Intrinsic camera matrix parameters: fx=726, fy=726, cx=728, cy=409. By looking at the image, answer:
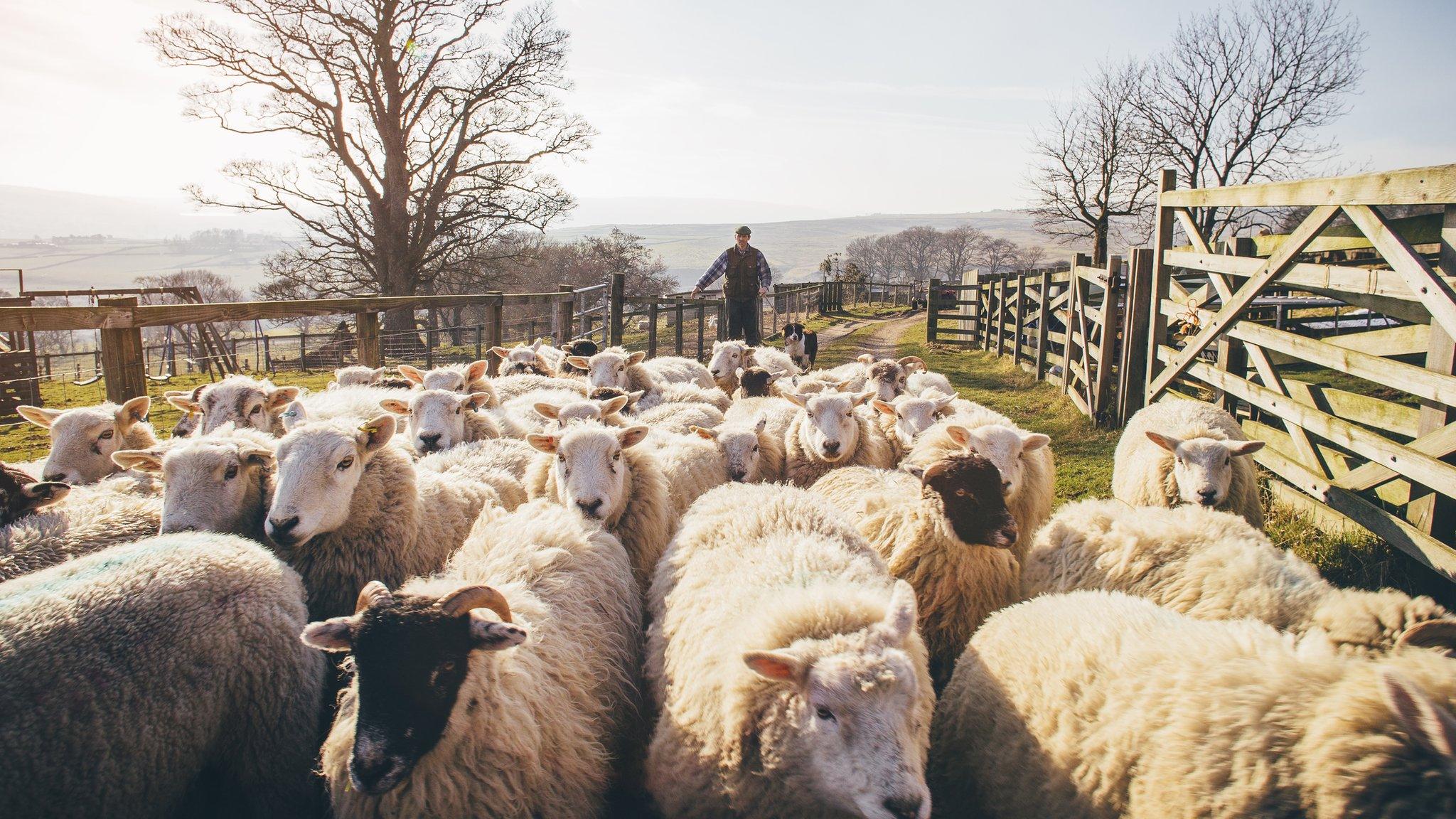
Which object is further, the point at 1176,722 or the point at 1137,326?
the point at 1137,326

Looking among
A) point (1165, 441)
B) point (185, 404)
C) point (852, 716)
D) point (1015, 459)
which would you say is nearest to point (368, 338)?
point (185, 404)

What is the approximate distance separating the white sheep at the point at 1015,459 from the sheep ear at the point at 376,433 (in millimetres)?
2877

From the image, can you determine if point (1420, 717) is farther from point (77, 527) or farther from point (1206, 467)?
point (77, 527)

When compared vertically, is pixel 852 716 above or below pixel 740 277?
below

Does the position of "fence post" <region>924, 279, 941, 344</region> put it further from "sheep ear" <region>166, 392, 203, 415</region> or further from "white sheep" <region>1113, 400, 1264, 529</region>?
"sheep ear" <region>166, 392, 203, 415</region>

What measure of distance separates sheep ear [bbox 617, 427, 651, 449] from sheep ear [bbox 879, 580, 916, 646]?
213 cm

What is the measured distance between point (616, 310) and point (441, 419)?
27.1 ft

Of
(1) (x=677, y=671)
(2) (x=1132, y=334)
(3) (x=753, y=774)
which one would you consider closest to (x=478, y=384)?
(1) (x=677, y=671)

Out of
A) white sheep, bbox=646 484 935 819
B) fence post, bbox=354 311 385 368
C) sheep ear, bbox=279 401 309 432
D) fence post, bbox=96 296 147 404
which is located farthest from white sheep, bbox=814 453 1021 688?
fence post, bbox=354 311 385 368

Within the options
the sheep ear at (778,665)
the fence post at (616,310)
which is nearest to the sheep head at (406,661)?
the sheep ear at (778,665)

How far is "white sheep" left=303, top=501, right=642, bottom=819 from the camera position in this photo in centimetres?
204

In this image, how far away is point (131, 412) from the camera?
4.59m

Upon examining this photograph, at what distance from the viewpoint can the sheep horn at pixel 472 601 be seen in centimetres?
217

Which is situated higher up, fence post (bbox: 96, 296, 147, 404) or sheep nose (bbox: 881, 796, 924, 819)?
fence post (bbox: 96, 296, 147, 404)
